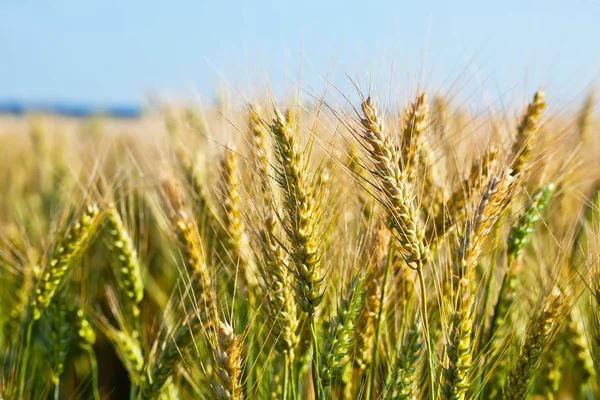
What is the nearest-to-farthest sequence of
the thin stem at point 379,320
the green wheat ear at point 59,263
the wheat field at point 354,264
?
1. the wheat field at point 354,264
2. the thin stem at point 379,320
3. the green wheat ear at point 59,263

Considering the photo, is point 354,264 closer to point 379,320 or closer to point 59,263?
point 379,320

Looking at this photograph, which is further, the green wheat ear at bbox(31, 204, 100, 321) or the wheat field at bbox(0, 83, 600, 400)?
the green wheat ear at bbox(31, 204, 100, 321)

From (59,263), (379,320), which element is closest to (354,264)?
(379,320)

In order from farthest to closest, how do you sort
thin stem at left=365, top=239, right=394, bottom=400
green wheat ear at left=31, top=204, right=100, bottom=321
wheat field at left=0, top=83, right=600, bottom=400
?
1. green wheat ear at left=31, top=204, right=100, bottom=321
2. thin stem at left=365, top=239, right=394, bottom=400
3. wheat field at left=0, top=83, right=600, bottom=400

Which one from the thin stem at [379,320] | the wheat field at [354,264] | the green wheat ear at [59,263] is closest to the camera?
the wheat field at [354,264]

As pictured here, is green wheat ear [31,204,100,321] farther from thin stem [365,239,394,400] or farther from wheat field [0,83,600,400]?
thin stem [365,239,394,400]

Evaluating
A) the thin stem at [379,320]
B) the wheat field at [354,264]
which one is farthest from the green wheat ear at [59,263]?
the thin stem at [379,320]

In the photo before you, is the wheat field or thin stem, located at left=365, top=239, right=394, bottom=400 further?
thin stem, located at left=365, top=239, right=394, bottom=400

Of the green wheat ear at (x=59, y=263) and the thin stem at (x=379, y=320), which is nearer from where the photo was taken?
the thin stem at (x=379, y=320)

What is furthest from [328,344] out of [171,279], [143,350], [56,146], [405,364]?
[56,146]

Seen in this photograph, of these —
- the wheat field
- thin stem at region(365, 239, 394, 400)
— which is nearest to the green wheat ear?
the wheat field

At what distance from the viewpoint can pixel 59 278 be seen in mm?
1696

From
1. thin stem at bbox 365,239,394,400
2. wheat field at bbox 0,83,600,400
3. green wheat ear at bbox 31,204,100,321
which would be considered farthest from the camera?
green wheat ear at bbox 31,204,100,321

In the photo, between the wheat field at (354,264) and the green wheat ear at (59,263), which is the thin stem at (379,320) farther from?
the green wheat ear at (59,263)
